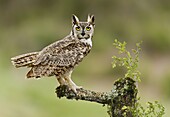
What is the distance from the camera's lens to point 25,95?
14.5m

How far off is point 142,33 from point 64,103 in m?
5.39

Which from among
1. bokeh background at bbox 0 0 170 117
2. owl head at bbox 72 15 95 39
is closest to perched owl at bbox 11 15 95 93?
owl head at bbox 72 15 95 39

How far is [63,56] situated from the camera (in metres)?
6.60

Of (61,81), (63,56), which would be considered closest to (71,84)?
(61,81)

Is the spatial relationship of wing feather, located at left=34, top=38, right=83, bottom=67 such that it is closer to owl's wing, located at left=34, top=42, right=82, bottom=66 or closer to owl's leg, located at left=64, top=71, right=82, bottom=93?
owl's wing, located at left=34, top=42, right=82, bottom=66

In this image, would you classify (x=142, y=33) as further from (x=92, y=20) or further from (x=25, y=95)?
(x=92, y=20)

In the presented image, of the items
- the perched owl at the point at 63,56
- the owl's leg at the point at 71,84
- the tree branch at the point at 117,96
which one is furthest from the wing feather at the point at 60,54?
the tree branch at the point at 117,96

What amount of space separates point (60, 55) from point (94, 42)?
11876 millimetres

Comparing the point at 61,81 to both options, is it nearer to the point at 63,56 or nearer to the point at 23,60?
the point at 63,56

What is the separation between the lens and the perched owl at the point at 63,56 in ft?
21.0

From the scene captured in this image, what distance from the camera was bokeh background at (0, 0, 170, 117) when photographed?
14.3 meters

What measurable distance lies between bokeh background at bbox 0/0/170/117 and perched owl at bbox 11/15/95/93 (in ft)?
23.2

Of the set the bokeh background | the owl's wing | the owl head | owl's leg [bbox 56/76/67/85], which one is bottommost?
owl's leg [bbox 56/76/67/85]

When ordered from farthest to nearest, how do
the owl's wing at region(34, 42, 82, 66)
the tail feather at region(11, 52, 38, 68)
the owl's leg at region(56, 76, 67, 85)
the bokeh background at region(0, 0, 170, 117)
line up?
the bokeh background at region(0, 0, 170, 117)
the owl's leg at region(56, 76, 67, 85)
the owl's wing at region(34, 42, 82, 66)
the tail feather at region(11, 52, 38, 68)
